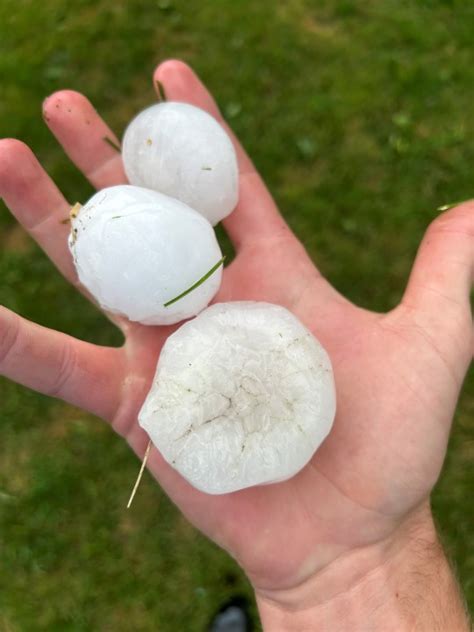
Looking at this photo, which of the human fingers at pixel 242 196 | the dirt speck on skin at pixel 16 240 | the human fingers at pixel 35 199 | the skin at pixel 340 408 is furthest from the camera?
the dirt speck on skin at pixel 16 240

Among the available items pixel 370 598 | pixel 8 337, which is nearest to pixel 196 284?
pixel 8 337

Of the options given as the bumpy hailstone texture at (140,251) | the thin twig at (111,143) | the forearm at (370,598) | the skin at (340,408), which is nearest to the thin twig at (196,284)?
the bumpy hailstone texture at (140,251)

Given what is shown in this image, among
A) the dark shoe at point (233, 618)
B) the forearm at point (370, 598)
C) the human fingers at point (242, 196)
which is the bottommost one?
the dark shoe at point (233, 618)

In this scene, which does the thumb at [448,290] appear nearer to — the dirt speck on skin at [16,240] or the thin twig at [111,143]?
the thin twig at [111,143]

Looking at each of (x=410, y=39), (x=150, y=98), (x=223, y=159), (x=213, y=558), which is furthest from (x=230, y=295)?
(x=410, y=39)

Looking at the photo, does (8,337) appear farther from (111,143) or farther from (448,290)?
(448,290)
